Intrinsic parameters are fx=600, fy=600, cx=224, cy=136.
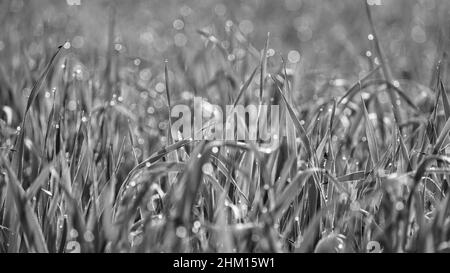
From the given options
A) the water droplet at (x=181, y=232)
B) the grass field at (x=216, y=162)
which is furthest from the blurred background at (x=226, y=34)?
the water droplet at (x=181, y=232)

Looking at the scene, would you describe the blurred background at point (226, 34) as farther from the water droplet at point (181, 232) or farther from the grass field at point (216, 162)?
the water droplet at point (181, 232)

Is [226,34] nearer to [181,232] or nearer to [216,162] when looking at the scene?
[216,162]

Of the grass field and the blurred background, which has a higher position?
the blurred background

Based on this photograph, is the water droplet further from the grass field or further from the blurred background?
the blurred background

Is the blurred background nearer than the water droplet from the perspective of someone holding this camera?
No

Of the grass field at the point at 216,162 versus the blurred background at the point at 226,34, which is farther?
the blurred background at the point at 226,34

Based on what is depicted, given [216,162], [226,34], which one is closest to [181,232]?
[216,162]

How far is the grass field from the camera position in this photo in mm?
844

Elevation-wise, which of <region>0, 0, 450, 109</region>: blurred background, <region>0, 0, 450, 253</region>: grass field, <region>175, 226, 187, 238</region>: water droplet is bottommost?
<region>175, 226, 187, 238</region>: water droplet

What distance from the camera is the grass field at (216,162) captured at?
0.84 metres

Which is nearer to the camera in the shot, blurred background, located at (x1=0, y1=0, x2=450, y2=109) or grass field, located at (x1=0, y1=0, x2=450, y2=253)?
grass field, located at (x1=0, y1=0, x2=450, y2=253)

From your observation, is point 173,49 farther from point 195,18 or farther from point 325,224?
point 325,224

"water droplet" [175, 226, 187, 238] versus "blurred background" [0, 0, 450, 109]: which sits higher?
"blurred background" [0, 0, 450, 109]

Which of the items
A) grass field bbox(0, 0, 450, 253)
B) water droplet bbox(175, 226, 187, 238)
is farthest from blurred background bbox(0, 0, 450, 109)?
water droplet bbox(175, 226, 187, 238)
